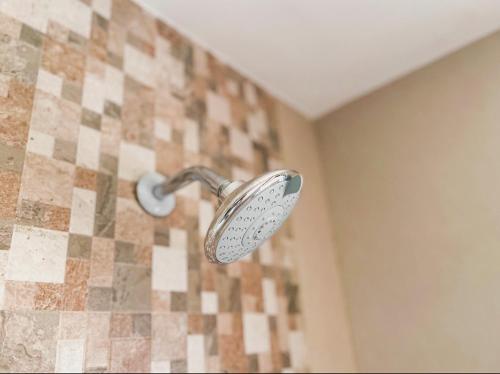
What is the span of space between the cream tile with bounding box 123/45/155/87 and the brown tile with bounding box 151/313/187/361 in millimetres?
496

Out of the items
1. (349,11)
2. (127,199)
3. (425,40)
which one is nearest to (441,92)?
(425,40)

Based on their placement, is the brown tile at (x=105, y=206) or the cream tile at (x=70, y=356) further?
the brown tile at (x=105, y=206)

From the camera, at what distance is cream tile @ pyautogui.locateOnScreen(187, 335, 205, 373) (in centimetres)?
76

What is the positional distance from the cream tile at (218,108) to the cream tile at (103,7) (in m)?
0.30

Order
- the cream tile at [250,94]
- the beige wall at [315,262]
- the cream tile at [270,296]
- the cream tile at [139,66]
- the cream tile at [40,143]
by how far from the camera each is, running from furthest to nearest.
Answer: the cream tile at [250,94] → the beige wall at [315,262] → the cream tile at [270,296] → the cream tile at [139,66] → the cream tile at [40,143]

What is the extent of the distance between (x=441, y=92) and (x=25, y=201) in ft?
3.40

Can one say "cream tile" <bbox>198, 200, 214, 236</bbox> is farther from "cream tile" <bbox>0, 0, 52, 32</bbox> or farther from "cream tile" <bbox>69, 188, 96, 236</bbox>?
"cream tile" <bbox>0, 0, 52, 32</bbox>

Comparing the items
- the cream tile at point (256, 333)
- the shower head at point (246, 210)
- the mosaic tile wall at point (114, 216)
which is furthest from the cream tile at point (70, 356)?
the cream tile at point (256, 333)

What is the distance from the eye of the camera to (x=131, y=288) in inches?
28.2

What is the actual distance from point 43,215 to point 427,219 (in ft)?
2.94

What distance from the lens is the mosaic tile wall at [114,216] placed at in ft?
2.02

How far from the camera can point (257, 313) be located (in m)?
0.94

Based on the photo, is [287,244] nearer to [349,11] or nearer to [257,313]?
[257,313]

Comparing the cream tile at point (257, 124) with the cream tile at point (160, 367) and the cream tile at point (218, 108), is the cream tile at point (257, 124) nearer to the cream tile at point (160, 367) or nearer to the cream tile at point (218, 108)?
the cream tile at point (218, 108)
